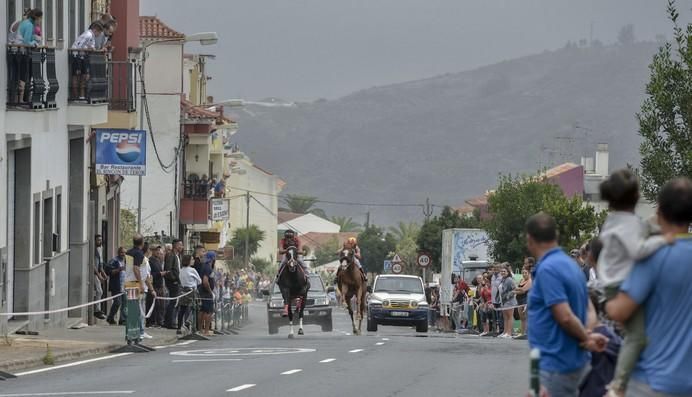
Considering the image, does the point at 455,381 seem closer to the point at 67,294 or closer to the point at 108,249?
the point at 67,294

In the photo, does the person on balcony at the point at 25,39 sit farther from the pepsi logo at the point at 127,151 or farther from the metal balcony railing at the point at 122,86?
the metal balcony railing at the point at 122,86

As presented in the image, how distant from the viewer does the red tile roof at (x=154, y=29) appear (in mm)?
71000

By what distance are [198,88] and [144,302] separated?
174ft

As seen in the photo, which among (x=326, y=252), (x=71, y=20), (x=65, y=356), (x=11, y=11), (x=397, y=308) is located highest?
(x=71, y=20)

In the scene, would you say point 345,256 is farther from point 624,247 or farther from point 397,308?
point 624,247

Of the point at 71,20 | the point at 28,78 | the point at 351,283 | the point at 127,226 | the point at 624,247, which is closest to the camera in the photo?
the point at 624,247

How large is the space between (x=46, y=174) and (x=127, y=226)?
2469 centimetres

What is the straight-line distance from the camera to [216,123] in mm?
80312

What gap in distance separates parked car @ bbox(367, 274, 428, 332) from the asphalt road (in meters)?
17.7

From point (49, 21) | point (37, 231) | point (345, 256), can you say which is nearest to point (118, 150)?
point (49, 21)

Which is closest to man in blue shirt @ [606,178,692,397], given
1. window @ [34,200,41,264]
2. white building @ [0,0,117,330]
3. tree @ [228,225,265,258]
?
white building @ [0,0,117,330]

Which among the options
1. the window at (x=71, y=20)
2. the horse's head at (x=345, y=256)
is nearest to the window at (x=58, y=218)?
the window at (x=71, y=20)

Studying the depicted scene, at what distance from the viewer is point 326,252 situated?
186125 mm

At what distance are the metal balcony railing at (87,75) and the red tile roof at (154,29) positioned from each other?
1375 inches
